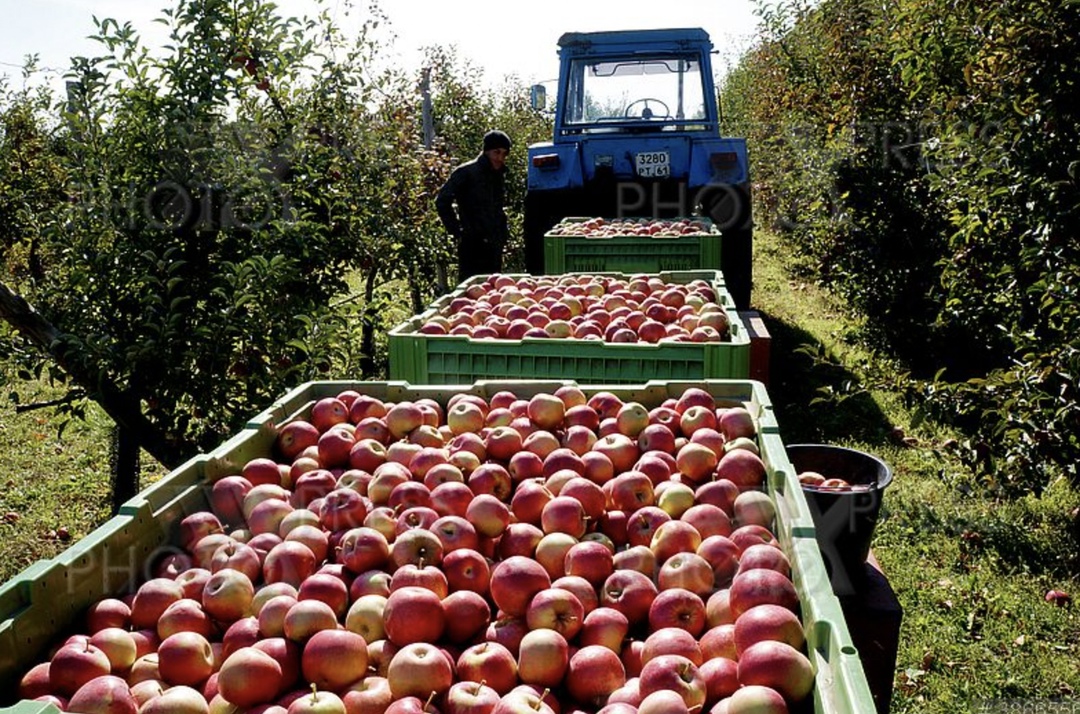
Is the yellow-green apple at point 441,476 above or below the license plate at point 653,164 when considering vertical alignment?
below

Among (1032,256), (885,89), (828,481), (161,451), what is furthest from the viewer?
(885,89)

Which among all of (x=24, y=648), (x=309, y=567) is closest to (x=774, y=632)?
(x=309, y=567)

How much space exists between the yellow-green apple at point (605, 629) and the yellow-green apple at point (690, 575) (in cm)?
16

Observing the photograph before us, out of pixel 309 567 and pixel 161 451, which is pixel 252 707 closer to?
pixel 309 567

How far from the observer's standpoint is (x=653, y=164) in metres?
8.29

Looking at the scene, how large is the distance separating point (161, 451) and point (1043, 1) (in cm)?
396

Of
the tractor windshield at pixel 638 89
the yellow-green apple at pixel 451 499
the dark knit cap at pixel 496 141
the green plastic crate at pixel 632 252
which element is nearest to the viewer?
the yellow-green apple at pixel 451 499

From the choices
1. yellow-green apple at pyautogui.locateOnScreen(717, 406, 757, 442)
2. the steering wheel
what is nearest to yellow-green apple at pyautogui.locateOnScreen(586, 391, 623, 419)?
yellow-green apple at pyautogui.locateOnScreen(717, 406, 757, 442)

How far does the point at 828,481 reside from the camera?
10.4 feet

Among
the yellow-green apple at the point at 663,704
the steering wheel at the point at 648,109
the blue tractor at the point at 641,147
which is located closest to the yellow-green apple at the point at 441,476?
the yellow-green apple at the point at 663,704

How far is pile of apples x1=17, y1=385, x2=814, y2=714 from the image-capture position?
5.07 ft

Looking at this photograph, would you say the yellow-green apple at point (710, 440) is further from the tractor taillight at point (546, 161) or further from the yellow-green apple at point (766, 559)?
the tractor taillight at point (546, 161)

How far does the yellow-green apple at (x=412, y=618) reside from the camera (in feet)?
5.62

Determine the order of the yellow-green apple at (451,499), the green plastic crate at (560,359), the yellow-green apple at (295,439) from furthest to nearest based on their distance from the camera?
1. the green plastic crate at (560,359)
2. the yellow-green apple at (295,439)
3. the yellow-green apple at (451,499)
